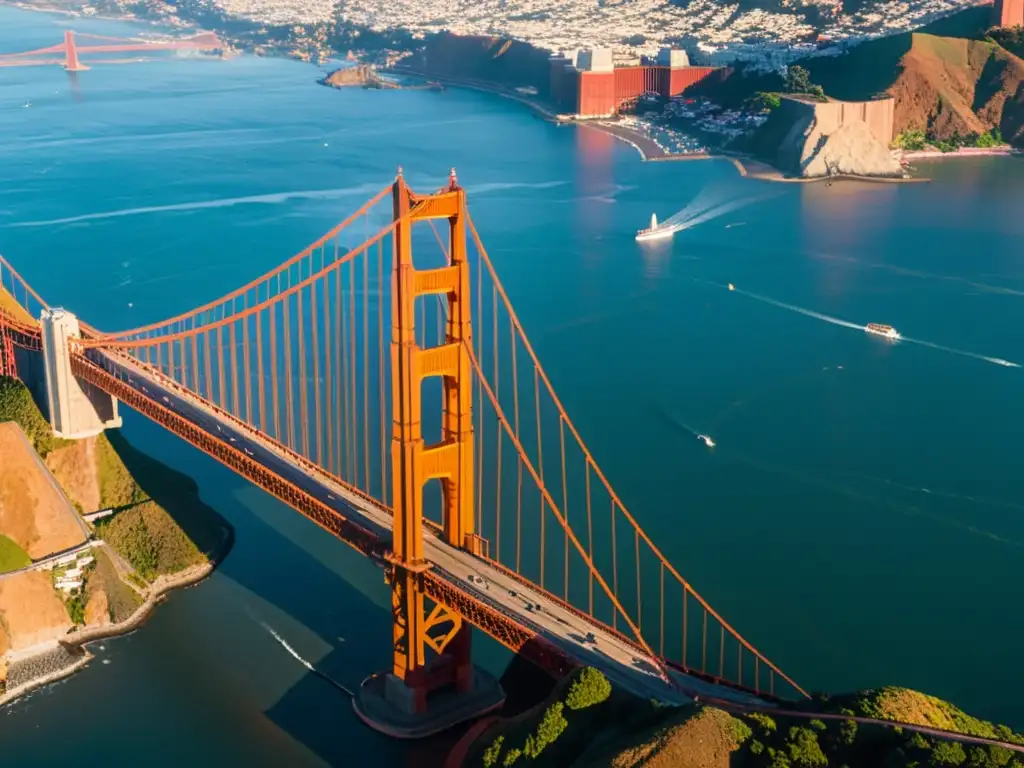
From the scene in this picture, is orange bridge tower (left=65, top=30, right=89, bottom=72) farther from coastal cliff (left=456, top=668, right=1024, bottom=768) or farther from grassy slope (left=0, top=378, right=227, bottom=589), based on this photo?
coastal cliff (left=456, top=668, right=1024, bottom=768)

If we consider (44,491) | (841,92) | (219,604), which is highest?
(841,92)

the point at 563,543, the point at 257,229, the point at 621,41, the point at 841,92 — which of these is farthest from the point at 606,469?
the point at 621,41

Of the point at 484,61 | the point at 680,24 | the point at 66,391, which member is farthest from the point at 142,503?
the point at 680,24

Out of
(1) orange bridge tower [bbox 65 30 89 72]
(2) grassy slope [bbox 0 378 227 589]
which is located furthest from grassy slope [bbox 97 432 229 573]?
(1) orange bridge tower [bbox 65 30 89 72]

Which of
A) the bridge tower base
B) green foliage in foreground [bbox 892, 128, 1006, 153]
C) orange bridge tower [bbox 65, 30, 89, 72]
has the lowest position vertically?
the bridge tower base

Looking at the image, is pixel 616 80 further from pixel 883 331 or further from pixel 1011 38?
pixel 883 331

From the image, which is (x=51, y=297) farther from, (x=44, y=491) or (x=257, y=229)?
(x=44, y=491)

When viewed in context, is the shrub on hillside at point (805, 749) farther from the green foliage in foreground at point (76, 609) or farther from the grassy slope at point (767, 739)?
the green foliage in foreground at point (76, 609)
